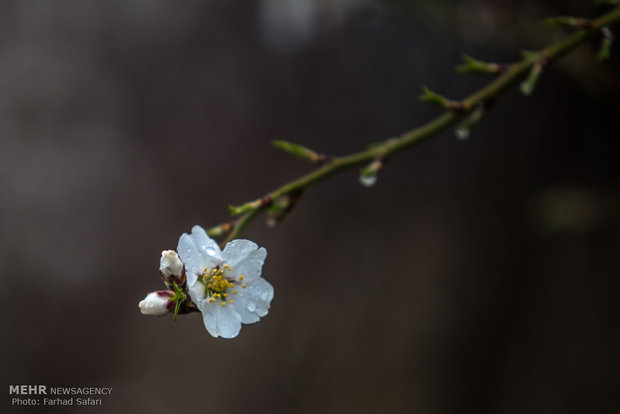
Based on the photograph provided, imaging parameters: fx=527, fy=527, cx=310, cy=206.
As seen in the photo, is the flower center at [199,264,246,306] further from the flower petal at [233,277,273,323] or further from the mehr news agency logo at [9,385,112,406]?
the mehr news agency logo at [9,385,112,406]

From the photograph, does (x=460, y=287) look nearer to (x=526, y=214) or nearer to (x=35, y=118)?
(x=526, y=214)

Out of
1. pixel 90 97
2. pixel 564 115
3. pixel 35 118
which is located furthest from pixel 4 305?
pixel 564 115

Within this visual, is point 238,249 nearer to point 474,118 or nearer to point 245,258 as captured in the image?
point 245,258

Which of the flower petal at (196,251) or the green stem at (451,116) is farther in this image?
the green stem at (451,116)

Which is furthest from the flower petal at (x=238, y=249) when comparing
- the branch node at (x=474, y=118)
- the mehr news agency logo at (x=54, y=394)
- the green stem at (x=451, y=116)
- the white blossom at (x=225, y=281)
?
the mehr news agency logo at (x=54, y=394)

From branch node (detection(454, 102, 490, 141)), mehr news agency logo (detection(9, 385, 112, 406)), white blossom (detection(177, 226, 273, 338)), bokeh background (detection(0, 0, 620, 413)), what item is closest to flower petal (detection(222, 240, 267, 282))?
white blossom (detection(177, 226, 273, 338))

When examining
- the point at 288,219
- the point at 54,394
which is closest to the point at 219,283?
the point at 288,219

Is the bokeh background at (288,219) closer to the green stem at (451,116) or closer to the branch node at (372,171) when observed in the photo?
the green stem at (451,116)
